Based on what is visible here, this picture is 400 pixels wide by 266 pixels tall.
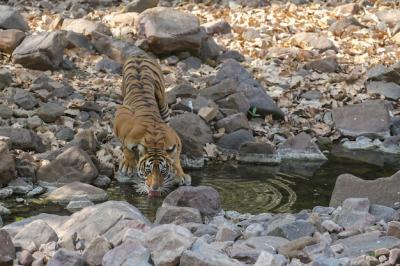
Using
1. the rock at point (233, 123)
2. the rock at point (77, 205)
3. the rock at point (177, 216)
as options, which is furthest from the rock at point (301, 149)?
the rock at point (177, 216)

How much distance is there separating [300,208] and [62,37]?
435 cm

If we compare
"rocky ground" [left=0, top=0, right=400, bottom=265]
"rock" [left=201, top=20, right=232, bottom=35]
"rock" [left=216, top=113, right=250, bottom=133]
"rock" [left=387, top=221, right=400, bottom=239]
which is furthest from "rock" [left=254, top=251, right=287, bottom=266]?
"rock" [left=201, top=20, right=232, bottom=35]

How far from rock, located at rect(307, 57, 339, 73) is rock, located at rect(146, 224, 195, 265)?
6231 millimetres

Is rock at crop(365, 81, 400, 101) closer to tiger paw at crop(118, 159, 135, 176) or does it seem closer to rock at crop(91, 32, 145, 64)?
rock at crop(91, 32, 145, 64)

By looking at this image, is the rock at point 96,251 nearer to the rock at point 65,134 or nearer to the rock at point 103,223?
the rock at point 103,223

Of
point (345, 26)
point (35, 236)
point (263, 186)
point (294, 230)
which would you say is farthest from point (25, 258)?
point (345, 26)

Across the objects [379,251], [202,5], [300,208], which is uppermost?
[379,251]

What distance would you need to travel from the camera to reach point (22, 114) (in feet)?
26.5

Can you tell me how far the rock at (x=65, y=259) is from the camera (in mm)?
4223

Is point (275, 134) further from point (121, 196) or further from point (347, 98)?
point (121, 196)

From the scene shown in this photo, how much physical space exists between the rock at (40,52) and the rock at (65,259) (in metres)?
5.29

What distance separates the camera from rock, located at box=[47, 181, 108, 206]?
645 cm

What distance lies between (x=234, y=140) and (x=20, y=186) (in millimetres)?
2312

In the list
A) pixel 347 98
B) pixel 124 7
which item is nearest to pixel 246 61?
pixel 347 98
